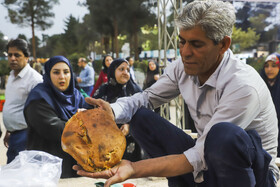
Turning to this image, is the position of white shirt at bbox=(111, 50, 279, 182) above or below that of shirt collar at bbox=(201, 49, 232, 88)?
below

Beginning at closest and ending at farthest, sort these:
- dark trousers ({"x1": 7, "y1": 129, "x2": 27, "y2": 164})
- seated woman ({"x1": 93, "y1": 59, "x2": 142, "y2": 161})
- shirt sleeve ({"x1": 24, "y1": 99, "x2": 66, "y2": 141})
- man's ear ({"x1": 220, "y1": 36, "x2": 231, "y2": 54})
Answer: man's ear ({"x1": 220, "y1": 36, "x2": 231, "y2": 54}) < shirt sleeve ({"x1": 24, "y1": 99, "x2": 66, "y2": 141}) < dark trousers ({"x1": 7, "y1": 129, "x2": 27, "y2": 164}) < seated woman ({"x1": 93, "y1": 59, "x2": 142, "y2": 161})

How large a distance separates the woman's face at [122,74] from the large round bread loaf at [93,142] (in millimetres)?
2785

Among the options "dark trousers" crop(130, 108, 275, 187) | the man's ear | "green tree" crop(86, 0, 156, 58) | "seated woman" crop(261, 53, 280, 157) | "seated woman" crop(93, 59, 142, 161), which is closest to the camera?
"dark trousers" crop(130, 108, 275, 187)

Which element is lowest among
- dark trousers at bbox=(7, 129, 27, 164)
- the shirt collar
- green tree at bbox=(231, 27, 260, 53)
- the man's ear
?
dark trousers at bbox=(7, 129, 27, 164)

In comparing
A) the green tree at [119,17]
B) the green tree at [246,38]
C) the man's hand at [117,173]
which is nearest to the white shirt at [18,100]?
the man's hand at [117,173]

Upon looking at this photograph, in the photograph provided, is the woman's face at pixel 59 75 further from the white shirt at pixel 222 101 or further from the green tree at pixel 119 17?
the green tree at pixel 119 17

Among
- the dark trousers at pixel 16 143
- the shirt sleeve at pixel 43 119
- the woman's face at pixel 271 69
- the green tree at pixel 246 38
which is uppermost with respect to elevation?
the green tree at pixel 246 38

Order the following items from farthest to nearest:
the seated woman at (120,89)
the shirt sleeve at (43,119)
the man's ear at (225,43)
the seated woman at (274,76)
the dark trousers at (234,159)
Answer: the seated woman at (274,76) → the seated woman at (120,89) → the shirt sleeve at (43,119) → the man's ear at (225,43) → the dark trousers at (234,159)

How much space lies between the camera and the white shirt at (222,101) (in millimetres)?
1562

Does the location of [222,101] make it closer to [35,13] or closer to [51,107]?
[51,107]

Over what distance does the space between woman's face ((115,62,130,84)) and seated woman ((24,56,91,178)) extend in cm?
113

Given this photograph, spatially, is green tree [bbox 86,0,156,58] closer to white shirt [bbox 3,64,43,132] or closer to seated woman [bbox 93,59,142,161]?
seated woman [bbox 93,59,142,161]

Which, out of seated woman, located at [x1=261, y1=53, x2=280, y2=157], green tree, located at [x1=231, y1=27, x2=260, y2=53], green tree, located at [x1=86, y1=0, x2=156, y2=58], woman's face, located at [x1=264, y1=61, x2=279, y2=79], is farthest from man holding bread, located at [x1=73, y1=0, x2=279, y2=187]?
green tree, located at [x1=86, y1=0, x2=156, y2=58]

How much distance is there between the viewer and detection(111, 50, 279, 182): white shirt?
1.56 metres
